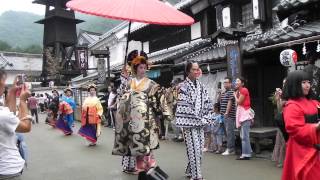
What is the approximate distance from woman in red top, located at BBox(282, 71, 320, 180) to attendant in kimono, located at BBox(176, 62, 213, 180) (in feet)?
8.98

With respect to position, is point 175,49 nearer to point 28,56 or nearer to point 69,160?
point 69,160

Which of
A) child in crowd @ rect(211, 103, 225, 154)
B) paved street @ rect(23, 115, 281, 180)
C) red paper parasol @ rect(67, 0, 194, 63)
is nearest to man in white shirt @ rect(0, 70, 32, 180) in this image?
red paper parasol @ rect(67, 0, 194, 63)

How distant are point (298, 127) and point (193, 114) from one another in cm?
305

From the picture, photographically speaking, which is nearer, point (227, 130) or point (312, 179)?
point (312, 179)

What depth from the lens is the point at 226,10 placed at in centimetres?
1509

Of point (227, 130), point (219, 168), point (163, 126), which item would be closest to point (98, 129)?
point (163, 126)

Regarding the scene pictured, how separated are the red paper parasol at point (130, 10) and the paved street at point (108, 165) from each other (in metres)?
3.00

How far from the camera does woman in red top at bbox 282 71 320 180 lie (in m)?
3.83

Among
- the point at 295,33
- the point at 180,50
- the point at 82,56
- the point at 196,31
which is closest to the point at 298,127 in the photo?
the point at 295,33

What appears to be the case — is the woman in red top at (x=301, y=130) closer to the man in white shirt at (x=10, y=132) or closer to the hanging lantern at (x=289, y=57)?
the man in white shirt at (x=10, y=132)

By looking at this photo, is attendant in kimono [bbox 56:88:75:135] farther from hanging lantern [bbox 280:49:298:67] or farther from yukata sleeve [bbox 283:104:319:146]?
yukata sleeve [bbox 283:104:319:146]

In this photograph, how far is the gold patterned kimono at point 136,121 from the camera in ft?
21.2

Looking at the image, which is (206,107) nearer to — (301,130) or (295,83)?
(295,83)

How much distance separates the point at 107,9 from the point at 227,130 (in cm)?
503
